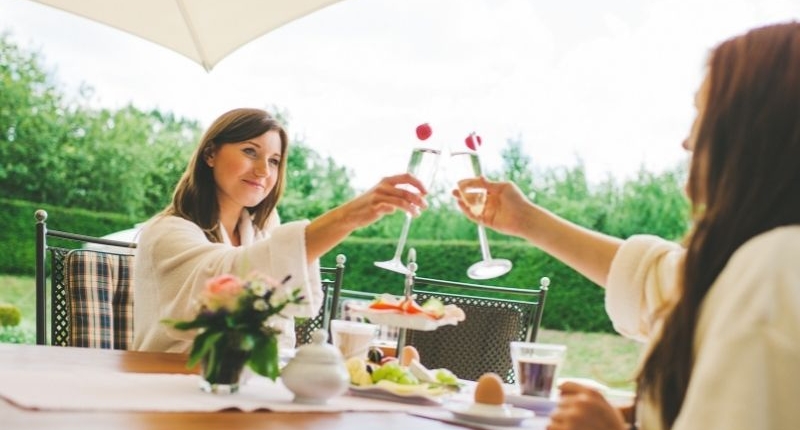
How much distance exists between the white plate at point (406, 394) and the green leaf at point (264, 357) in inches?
10.7

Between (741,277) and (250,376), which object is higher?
(741,277)

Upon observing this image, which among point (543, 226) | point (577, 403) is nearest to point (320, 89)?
point (543, 226)

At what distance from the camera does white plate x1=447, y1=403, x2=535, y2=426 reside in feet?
5.22

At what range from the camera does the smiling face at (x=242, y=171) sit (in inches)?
108

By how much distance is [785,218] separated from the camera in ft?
3.44

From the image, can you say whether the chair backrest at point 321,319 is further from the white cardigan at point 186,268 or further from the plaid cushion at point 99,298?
the plaid cushion at point 99,298

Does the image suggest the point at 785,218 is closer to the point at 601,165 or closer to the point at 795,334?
the point at 795,334

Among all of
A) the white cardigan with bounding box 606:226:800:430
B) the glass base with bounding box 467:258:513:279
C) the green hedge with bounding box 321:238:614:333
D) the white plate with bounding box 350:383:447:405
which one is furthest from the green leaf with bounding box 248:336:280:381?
the green hedge with bounding box 321:238:614:333

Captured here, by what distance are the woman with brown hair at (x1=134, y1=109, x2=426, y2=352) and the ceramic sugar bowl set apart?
319mm

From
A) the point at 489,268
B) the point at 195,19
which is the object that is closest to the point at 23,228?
the point at 195,19

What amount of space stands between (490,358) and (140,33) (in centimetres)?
160

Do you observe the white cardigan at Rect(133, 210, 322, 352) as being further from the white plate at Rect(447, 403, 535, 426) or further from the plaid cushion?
the white plate at Rect(447, 403, 535, 426)

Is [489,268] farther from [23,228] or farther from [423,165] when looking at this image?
[23,228]

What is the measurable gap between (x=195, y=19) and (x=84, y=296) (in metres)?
1.09
